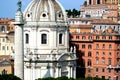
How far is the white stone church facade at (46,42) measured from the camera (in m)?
83.6

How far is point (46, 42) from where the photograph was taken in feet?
278

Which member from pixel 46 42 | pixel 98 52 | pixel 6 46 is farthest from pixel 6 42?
pixel 46 42

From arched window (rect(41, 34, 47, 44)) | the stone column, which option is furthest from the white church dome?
the stone column

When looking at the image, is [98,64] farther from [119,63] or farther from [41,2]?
[41,2]

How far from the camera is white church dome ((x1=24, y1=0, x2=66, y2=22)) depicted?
8469cm

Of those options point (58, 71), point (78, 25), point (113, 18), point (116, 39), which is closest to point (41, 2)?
point (58, 71)

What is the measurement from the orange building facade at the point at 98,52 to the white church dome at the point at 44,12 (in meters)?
12.8

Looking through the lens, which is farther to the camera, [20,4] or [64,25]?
[64,25]

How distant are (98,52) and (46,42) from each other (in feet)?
46.3

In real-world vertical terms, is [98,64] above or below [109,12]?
below

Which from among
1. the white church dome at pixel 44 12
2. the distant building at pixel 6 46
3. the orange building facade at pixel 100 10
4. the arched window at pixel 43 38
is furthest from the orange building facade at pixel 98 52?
the orange building facade at pixel 100 10

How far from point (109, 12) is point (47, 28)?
41.1 metres

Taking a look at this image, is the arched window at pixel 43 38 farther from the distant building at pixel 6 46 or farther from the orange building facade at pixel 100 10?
the orange building facade at pixel 100 10

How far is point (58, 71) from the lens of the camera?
8419cm
